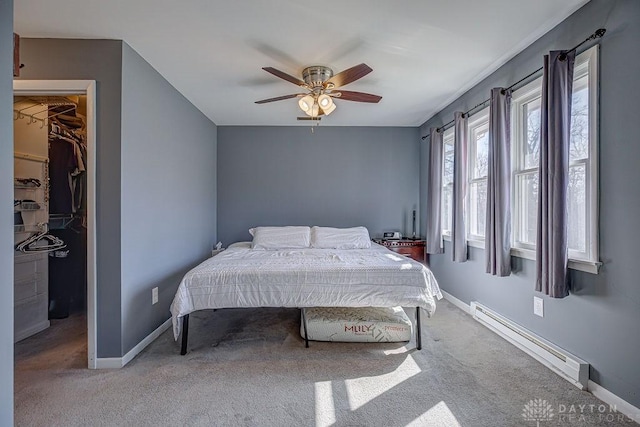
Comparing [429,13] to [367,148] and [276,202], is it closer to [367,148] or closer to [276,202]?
[367,148]

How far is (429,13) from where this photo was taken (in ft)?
6.52

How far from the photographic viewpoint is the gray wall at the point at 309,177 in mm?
4641

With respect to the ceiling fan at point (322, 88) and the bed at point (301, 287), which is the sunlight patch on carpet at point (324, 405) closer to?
the bed at point (301, 287)

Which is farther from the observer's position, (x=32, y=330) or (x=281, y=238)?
(x=281, y=238)

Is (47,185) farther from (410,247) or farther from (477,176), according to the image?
(477,176)

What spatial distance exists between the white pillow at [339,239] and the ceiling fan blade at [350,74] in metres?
1.93

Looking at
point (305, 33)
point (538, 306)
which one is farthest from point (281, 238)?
point (538, 306)

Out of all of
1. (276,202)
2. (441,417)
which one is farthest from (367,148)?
(441,417)

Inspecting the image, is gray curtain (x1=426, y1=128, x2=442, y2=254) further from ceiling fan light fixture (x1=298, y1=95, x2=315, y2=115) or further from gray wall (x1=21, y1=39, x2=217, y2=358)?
gray wall (x1=21, y1=39, x2=217, y2=358)

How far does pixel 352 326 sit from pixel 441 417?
1001 millimetres

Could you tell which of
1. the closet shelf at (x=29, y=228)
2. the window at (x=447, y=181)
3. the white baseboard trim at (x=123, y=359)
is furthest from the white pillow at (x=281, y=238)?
the closet shelf at (x=29, y=228)

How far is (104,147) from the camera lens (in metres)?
2.24

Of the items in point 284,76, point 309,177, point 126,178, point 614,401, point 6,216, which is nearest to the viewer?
point 6,216

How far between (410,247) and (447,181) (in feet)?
3.34
